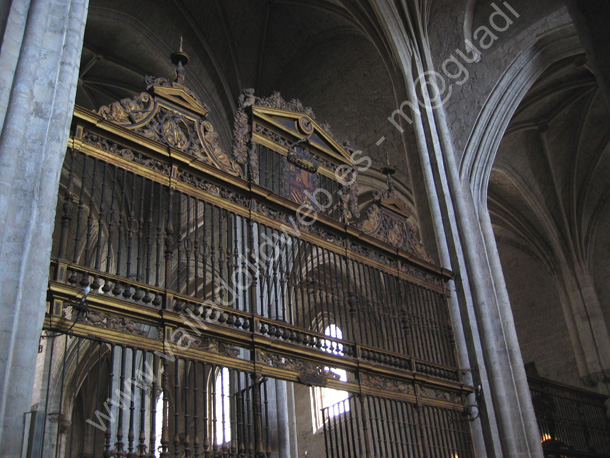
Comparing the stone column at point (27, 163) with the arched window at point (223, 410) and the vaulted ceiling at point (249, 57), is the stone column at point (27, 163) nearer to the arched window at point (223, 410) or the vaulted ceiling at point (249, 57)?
the arched window at point (223, 410)

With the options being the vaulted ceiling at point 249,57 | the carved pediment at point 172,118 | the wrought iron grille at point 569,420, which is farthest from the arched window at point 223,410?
the wrought iron grille at point 569,420

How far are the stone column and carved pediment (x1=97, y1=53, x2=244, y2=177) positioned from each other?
1084mm

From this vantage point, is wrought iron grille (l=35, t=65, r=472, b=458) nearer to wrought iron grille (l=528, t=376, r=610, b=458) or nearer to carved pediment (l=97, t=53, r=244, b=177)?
carved pediment (l=97, t=53, r=244, b=177)

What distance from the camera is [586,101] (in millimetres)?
15859

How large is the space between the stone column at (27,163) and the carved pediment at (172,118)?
108 cm

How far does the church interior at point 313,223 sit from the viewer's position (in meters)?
4.73

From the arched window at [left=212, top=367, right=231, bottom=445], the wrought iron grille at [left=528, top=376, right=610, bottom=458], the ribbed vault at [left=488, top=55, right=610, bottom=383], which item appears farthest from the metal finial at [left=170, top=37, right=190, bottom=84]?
the ribbed vault at [left=488, top=55, right=610, bottom=383]

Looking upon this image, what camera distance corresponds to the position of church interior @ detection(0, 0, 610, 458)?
4.73 metres

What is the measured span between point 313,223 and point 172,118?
2092 millimetres

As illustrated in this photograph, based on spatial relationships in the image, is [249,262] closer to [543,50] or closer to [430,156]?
[430,156]

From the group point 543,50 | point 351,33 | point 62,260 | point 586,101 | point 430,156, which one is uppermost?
point 351,33

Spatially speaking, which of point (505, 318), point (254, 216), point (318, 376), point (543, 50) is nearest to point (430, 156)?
point (505, 318)

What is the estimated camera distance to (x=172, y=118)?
6.50 metres

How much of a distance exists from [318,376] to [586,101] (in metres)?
12.6
